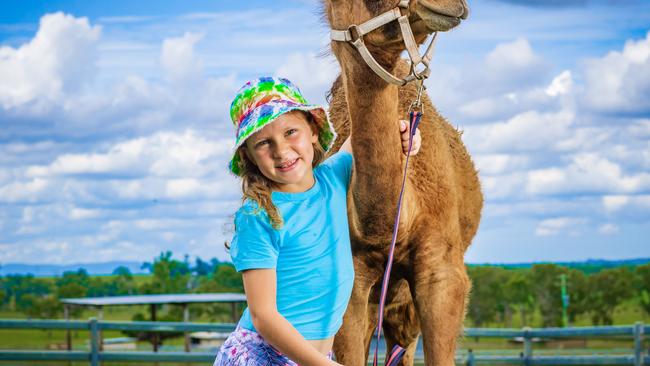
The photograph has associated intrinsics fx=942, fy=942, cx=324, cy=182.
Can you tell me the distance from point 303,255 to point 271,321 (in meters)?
0.29

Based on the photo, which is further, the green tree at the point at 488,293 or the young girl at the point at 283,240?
the green tree at the point at 488,293

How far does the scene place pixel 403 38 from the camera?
12.9ft

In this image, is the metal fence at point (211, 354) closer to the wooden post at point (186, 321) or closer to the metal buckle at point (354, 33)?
the wooden post at point (186, 321)

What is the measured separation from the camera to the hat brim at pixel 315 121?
3.19 meters

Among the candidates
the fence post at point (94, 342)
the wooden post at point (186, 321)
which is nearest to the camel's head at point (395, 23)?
the fence post at point (94, 342)

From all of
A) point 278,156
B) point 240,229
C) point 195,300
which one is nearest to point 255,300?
point 240,229

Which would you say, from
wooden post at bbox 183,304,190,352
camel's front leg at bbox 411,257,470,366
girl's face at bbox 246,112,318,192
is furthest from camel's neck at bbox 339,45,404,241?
wooden post at bbox 183,304,190,352

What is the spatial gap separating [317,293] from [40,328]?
1156cm

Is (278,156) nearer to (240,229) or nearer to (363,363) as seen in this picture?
(240,229)

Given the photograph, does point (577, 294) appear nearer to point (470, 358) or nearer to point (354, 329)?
point (470, 358)

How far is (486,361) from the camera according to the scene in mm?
13719

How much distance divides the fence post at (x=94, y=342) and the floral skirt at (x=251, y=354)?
1092 centimetres

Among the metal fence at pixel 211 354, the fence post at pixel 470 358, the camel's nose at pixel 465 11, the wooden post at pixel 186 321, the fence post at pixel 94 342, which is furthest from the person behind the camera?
the wooden post at pixel 186 321

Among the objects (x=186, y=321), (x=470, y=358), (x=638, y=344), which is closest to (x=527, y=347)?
(x=470, y=358)
